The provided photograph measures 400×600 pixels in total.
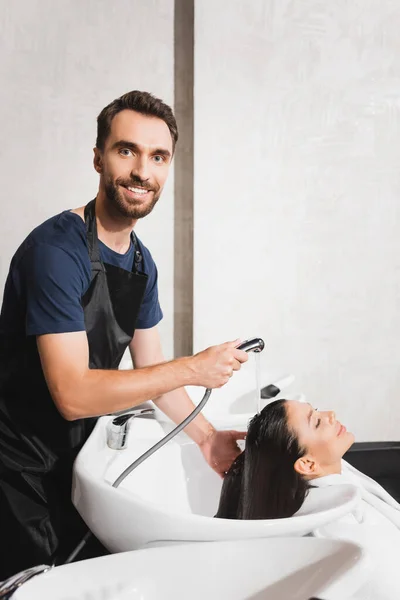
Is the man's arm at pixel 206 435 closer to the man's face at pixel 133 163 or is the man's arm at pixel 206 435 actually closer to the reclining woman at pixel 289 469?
the reclining woman at pixel 289 469

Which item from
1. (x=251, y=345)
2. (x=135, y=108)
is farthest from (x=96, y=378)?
(x=135, y=108)

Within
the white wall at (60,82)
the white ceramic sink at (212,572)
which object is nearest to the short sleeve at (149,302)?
the white wall at (60,82)

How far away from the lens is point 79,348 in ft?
4.00

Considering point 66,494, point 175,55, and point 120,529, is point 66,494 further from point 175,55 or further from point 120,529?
point 175,55

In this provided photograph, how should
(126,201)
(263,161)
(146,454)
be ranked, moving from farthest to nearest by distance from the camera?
1. (263,161)
2. (126,201)
3. (146,454)

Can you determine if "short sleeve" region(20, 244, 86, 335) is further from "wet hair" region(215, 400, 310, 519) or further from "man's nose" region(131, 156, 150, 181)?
"wet hair" region(215, 400, 310, 519)

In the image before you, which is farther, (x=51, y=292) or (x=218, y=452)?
(x=218, y=452)

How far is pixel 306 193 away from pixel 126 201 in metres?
1.06

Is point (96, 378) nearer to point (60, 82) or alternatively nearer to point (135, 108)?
point (135, 108)

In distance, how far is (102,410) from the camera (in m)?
1.22

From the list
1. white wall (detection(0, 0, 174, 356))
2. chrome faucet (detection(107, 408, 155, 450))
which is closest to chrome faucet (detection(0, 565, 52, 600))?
chrome faucet (detection(107, 408, 155, 450))

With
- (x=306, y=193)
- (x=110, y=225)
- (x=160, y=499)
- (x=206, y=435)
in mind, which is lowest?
(x=160, y=499)

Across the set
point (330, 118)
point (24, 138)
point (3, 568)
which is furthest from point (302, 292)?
point (3, 568)

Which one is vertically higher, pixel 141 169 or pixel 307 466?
pixel 141 169
